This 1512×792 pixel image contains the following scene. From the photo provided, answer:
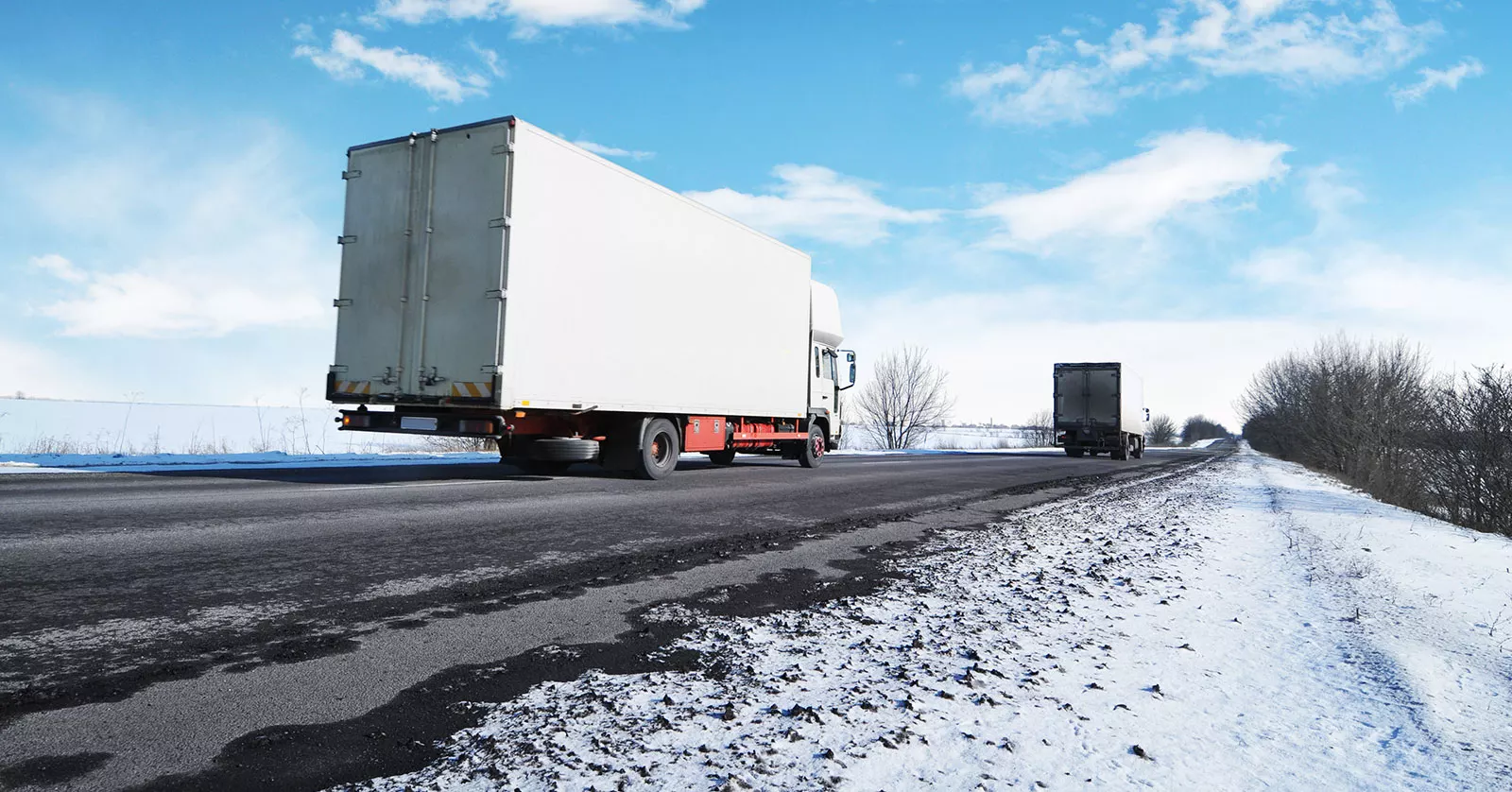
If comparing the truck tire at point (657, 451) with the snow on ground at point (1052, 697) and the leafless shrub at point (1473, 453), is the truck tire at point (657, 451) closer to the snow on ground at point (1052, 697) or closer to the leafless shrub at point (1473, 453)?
the snow on ground at point (1052, 697)

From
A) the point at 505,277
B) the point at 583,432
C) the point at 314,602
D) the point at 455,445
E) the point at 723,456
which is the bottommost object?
the point at 314,602

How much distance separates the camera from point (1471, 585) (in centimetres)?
515

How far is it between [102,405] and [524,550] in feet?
101

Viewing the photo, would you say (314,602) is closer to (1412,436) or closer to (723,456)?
(723,456)

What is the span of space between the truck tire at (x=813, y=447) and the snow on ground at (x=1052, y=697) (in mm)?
10930

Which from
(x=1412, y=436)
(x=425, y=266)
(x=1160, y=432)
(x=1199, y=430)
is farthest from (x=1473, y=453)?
(x=1199, y=430)

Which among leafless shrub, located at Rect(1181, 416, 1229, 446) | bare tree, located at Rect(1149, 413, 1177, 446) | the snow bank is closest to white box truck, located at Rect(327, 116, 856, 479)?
the snow bank

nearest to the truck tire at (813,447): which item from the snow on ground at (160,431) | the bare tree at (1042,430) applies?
the snow on ground at (160,431)

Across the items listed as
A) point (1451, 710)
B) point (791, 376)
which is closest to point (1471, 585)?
point (1451, 710)

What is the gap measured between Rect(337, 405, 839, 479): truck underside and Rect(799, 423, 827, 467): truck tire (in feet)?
3.42

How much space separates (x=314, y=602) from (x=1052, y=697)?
351cm

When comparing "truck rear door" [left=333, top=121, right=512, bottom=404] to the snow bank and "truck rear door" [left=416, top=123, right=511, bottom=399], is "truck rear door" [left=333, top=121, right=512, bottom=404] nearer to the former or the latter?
"truck rear door" [left=416, top=123, right=511, bottom=399]

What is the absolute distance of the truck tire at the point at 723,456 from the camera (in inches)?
574

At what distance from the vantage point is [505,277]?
8.85 m
